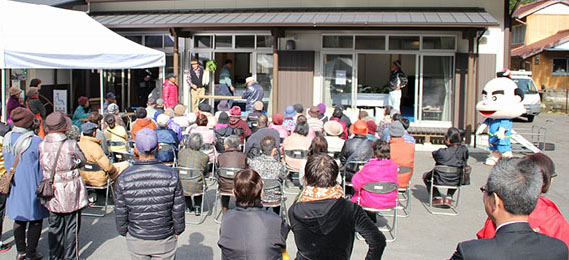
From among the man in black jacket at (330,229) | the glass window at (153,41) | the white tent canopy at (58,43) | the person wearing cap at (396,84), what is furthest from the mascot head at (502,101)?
the glass window at (153,41)

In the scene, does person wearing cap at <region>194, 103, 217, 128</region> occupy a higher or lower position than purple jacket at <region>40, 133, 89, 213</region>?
higher

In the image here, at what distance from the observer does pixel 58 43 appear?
8273 millimetres

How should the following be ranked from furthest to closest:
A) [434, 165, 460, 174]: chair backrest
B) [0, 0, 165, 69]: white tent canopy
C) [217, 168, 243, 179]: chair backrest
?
1. [0, 0, 165, 69]: white tent canopy
2. [434, 165, 460, 174]: chair backrest
3. [217, 168, 243, 179]: chair backrest

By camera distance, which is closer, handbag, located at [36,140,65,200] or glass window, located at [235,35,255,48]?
handbag, located at [36,140,65,200]

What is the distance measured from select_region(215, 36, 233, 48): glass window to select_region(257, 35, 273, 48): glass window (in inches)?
30.7

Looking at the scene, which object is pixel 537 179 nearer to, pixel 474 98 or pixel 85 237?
pixel 85 237

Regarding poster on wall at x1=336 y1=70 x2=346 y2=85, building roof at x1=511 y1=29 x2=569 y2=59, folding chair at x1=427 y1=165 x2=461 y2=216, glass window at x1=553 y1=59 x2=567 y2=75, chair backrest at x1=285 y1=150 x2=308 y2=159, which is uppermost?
building roof at x1=511 y1=29 x2=569 y2=59

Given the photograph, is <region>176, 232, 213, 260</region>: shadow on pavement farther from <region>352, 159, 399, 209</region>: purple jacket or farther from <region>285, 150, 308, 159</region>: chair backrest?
<region>285, 150, 308, 159</region>: chair backrest

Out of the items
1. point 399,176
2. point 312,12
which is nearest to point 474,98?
point 312,12

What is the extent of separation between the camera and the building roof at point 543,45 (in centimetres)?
2817

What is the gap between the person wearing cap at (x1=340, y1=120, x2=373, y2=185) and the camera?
6855 millimetres

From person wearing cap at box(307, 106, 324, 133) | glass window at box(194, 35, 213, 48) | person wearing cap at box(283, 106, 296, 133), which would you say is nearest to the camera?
person wearing cap at box(307, 106, 324, 133)

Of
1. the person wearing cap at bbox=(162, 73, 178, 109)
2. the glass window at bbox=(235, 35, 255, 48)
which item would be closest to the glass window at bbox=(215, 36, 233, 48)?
the glass window at bbox=(235, 35, 255, 48)

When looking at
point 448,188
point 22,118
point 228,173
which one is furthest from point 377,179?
point 22,118
